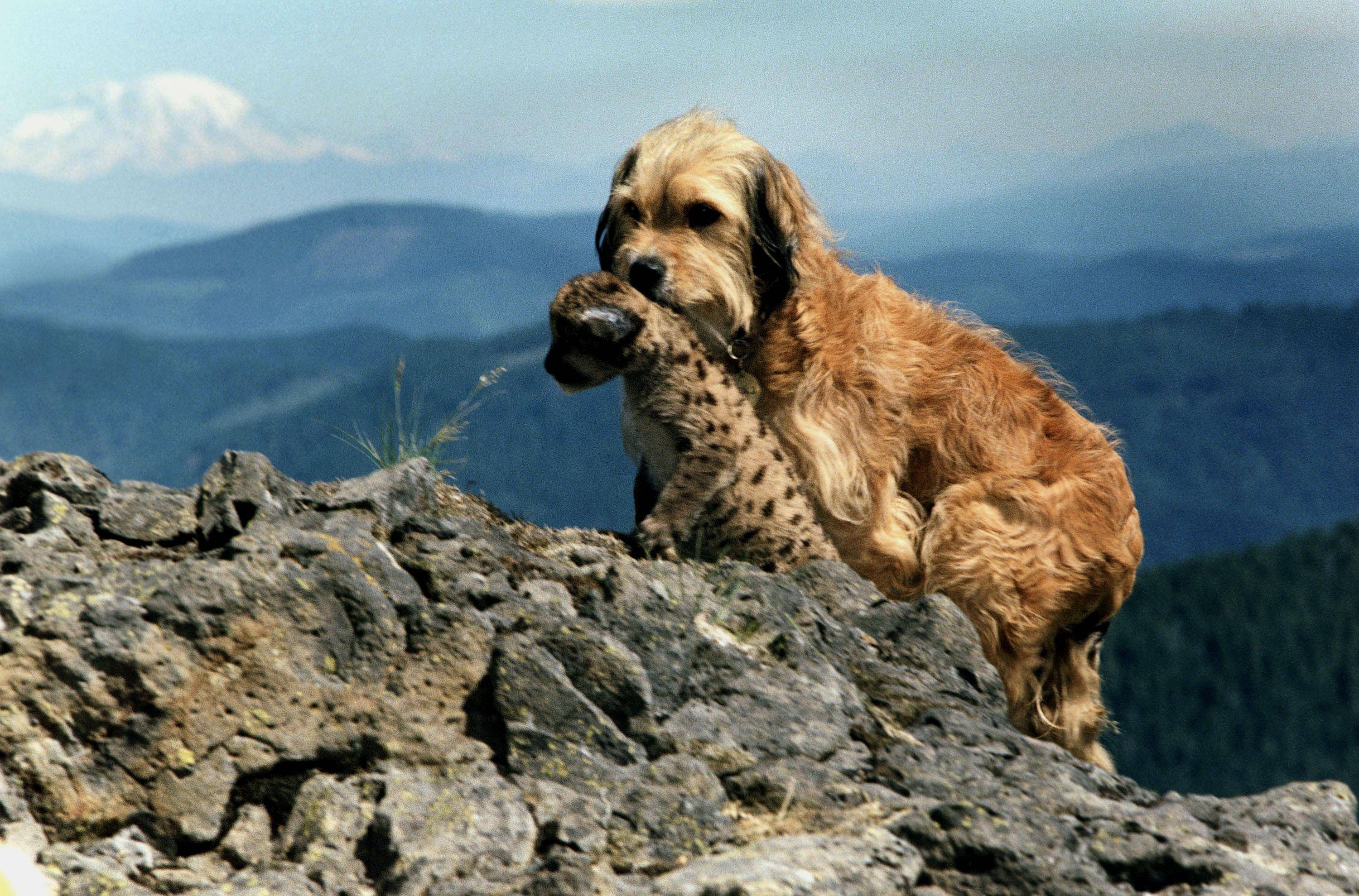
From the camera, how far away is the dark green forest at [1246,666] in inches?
5960

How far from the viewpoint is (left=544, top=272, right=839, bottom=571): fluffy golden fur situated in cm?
794

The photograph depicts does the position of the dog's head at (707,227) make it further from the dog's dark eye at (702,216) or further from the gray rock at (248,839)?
the gray rock at (248,839)

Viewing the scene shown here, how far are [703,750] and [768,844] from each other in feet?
2.59

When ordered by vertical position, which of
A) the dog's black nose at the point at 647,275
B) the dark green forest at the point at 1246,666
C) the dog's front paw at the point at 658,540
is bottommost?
the dog's front paw at the point at 658,540

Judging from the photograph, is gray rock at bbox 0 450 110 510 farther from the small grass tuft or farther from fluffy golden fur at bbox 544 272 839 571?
fluffy golden fur at bbox 544 272 839 571

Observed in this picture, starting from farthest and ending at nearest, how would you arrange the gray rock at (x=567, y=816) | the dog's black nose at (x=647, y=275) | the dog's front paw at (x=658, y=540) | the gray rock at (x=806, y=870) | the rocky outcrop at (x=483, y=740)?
the dog's black nose at (x=647, y=275), the dog's front paw at (x=658, y=540), the gray rock at (x=567, y=816), the rocky outcrop at (x=483, y=740), the gray rock at (x=806, y=870)

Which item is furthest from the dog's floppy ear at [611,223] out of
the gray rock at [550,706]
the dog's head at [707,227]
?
the gray rock at [550,706]

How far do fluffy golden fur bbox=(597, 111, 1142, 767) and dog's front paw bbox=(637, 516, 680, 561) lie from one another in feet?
4.81

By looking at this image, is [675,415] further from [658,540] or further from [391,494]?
[391,494]

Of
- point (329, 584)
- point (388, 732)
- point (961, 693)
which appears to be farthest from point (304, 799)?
point (961, 693)

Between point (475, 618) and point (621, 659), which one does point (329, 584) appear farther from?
point (621, 659)

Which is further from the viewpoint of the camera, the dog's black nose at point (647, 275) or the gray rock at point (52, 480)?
the dog's black nose at point (647, 275)

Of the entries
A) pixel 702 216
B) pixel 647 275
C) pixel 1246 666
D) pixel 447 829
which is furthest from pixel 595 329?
pixel 1246 666

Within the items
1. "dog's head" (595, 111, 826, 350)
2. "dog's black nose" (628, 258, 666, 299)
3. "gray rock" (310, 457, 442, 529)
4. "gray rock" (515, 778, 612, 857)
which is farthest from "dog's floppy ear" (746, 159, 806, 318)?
"gray rock" (515, 778, 612, 857)
